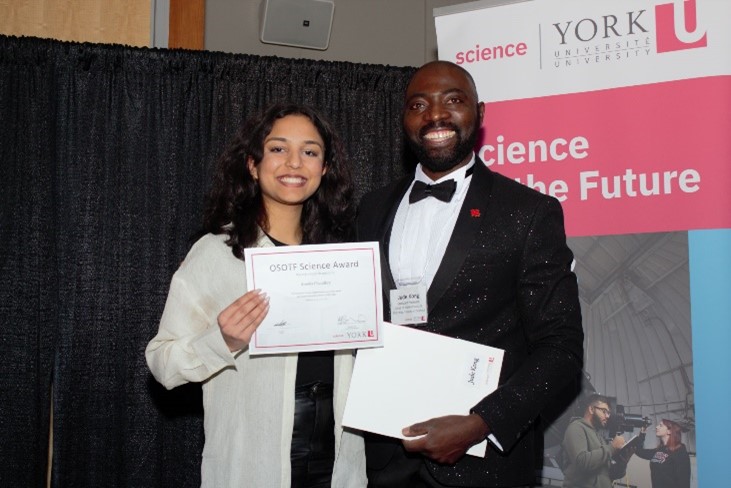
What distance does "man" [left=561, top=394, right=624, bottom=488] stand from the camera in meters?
3.19

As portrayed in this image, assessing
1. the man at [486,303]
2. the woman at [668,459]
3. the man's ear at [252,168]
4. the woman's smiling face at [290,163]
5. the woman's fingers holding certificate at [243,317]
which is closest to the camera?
the woman's fingers holding certificate at [243,317]

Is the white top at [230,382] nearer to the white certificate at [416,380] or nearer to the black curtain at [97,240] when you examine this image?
the white certificate at [416,380]

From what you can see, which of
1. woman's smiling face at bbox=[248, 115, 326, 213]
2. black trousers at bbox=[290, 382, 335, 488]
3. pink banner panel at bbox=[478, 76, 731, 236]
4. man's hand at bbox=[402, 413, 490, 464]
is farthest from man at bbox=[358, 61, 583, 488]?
pink banner panel at bbox=[478, 76, 731, 236]

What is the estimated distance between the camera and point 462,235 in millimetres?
2436

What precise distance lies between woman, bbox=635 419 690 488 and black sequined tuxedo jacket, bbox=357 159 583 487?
3.00 ft

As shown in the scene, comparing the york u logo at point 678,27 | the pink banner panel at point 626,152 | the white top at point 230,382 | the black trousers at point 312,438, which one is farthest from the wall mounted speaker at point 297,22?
the black trousers at point 312,438

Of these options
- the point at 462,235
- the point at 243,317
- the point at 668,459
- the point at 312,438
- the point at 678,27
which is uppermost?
the point at 678,27

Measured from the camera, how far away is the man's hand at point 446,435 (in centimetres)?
220

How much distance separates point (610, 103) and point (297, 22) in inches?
75.0

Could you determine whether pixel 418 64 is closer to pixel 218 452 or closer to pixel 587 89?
pixel 587 89

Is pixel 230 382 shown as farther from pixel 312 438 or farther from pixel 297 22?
pixel 297 22

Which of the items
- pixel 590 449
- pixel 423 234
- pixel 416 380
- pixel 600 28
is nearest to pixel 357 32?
pixel 600 28

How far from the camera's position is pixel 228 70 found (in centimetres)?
405

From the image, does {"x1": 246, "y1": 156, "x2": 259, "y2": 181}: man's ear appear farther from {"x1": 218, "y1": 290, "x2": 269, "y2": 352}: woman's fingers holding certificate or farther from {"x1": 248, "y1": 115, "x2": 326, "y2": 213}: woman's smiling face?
{"x1": 218, "y1": 290, "x2": 269, "y2": 352}: woman's fingers holding certificate
